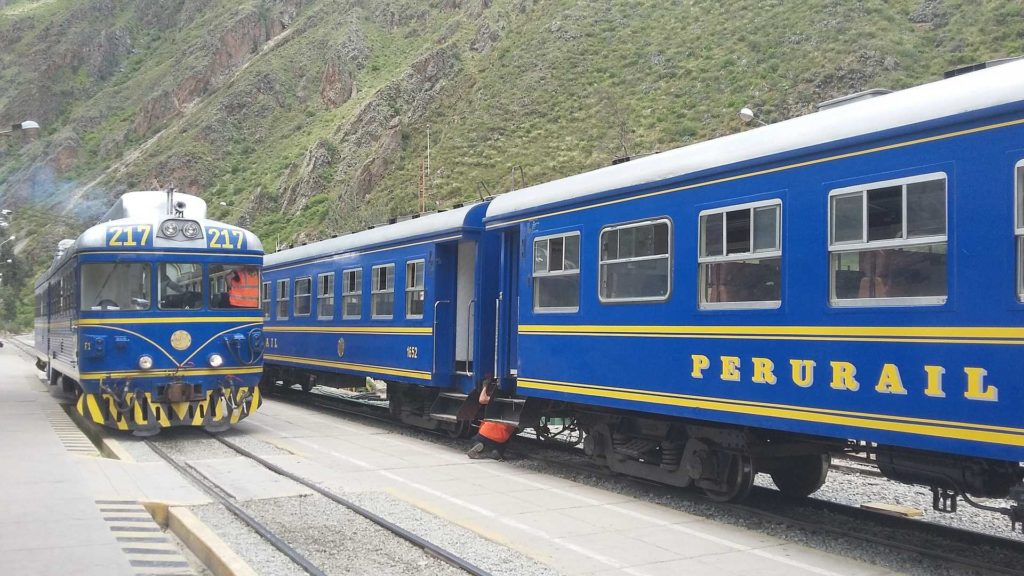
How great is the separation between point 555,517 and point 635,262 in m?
2.60

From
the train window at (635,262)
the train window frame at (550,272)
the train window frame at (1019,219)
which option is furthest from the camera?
the train window frame at (550,272)

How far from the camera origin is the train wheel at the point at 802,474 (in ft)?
27.9

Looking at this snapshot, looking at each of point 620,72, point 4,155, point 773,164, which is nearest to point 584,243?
point 773,164

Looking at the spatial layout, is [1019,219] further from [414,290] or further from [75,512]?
[414,290]

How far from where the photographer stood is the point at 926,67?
35781 millimetres

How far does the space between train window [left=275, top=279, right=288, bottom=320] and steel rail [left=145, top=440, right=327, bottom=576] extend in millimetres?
7783

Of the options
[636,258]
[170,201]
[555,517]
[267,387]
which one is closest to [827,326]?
[636,258]

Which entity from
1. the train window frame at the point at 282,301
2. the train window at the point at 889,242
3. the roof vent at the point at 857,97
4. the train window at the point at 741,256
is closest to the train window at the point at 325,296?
the train window frame at the point at 282,301

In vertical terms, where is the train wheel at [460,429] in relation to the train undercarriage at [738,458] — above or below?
below

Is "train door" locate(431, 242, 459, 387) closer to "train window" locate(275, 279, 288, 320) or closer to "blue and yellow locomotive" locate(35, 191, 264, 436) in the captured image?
"blue and yellow locomotive" locate(35, 191, 264, 436)

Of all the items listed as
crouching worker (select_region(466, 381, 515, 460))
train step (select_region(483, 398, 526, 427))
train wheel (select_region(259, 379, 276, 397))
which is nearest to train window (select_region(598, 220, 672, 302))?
train step (select_region(483, 398, 526, 427))

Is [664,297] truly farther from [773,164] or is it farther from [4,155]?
[4,155]

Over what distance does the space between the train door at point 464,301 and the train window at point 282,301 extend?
699cm

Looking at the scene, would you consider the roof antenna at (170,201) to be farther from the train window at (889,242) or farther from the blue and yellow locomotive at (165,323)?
the train window at (889,242)
